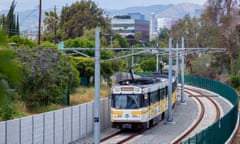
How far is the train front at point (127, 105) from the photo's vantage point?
103 feet

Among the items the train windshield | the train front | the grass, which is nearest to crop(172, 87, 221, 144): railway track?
the train front

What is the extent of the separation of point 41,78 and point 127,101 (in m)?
5.66

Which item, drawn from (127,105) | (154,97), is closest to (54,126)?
(127,105)

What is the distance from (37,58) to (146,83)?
23.2 feet

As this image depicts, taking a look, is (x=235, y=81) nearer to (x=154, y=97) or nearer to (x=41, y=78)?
(x=154, y=97)

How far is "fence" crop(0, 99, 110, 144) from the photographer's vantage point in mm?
20784

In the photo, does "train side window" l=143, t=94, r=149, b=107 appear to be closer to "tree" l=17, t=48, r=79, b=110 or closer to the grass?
"tree" l=17, t=48, r=79, b=110

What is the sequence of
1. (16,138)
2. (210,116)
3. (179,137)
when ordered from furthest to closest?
(210,116), (179,137), (16,138)

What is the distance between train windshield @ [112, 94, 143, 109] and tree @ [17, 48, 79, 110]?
4.56 metres

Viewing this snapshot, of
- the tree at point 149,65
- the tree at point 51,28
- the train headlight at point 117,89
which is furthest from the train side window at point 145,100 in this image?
the tree at point 51,28

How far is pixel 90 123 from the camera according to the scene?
31453mm

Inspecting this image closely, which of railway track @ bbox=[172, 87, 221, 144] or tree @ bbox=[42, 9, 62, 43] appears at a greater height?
tree @ bbox=[42, 9, 62, 43]

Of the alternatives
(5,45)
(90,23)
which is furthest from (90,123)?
(90,23)

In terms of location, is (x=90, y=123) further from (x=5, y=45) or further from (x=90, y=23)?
(x=90, y=23)
